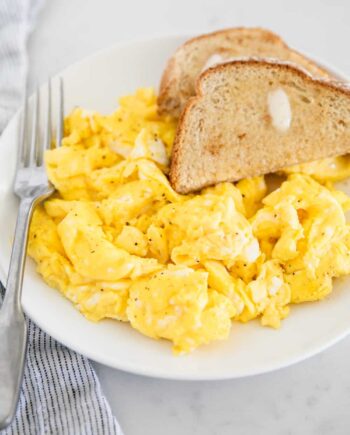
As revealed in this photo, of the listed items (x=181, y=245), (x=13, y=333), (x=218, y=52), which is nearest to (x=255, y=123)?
(x=218, y=52)

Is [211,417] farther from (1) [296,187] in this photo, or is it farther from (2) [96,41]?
(2) [96,41]

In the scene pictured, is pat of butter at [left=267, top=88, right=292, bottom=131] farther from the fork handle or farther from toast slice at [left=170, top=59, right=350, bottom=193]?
the fork handle

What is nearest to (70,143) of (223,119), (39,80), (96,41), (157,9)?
(223,119)

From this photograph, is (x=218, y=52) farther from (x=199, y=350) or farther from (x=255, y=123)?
(x=199, y=350)

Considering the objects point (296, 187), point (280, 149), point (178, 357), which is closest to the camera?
point (178, 357)

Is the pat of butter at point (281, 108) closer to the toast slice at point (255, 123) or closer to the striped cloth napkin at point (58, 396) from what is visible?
the toast slice at point (255, 123)

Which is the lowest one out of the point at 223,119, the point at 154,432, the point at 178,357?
the point at 154,432

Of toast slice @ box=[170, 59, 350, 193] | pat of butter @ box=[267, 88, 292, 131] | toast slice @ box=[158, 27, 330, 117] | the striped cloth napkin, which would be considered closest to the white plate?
the striped cloth napkin
